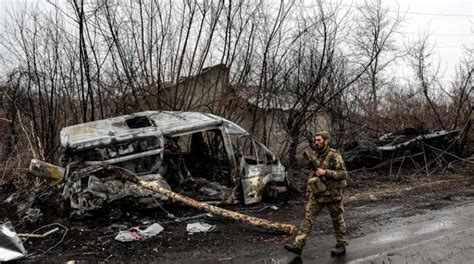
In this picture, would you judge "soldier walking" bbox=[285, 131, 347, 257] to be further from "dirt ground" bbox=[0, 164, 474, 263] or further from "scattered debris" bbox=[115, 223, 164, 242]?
"scattered debris" bbox=[115, 223, 164, 242]

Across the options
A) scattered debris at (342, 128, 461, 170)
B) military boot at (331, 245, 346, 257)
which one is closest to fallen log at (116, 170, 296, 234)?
military boot at (331, 245, 346, 257)

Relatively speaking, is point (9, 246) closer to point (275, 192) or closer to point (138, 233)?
point (138, 233)

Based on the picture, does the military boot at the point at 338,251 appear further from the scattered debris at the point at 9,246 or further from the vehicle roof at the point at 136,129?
the scattered debris at the point at 9,246

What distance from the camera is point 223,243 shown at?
249 inches

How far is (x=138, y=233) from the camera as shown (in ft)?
21.3

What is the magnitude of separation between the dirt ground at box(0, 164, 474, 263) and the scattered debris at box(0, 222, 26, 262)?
155 millimetres

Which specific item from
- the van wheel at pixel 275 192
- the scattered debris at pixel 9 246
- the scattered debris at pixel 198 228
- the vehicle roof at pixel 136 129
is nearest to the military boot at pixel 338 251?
the scattered debris at pixel 198 228

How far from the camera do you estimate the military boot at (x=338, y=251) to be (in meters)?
5.59

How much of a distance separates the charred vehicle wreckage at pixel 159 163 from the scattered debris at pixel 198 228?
0.68 metres

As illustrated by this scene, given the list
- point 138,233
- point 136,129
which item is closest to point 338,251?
point 138,233

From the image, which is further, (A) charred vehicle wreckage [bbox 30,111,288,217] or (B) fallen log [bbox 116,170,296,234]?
(A) charred vehicle wreckage [bbox 30,111,288,217]

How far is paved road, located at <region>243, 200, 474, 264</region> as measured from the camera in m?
5.45

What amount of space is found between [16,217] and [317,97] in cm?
935

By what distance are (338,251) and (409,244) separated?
116 cm
